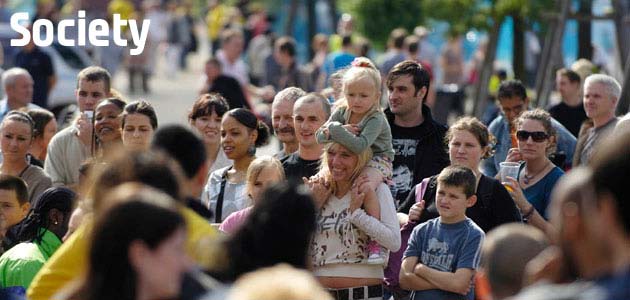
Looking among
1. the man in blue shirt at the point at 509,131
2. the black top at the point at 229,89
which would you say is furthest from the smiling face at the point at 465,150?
the black top at the point at 229,89

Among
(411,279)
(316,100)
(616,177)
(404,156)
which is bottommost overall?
(411,279)

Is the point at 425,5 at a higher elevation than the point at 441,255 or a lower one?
higher

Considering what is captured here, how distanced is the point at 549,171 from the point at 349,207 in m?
1.64

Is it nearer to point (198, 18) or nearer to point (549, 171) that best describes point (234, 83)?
point (549, 171)

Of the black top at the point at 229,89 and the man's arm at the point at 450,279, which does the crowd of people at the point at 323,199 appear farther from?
the black top at the point at 229,89

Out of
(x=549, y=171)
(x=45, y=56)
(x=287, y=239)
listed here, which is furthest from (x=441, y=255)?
(x=45, y=56)

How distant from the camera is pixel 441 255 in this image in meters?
7.92

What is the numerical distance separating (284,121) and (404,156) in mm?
890

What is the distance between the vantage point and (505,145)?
10.7 meters

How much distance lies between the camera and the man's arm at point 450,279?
25.6 feet

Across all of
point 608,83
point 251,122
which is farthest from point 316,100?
point 608,83

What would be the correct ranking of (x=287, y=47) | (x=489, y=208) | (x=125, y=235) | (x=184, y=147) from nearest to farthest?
(x=125, y=235) → (x=184, y=147) → (x=489, y=208) → (x=287, y=47)

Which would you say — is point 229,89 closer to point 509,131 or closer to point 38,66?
point 38,66

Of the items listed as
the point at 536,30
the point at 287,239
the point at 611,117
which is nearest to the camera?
the point at 287,239
